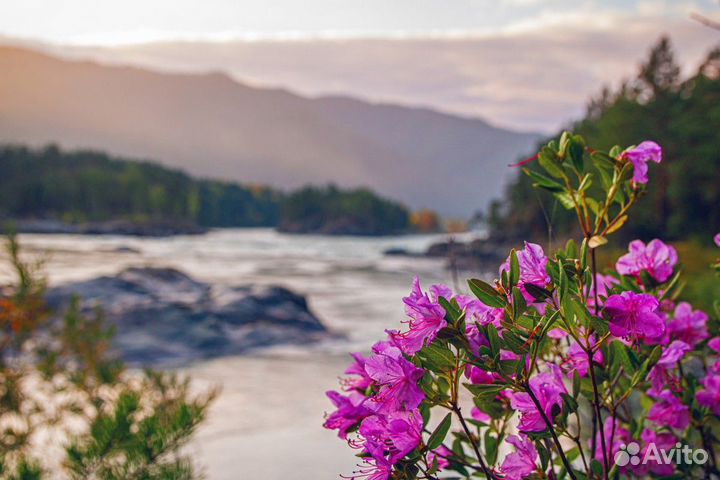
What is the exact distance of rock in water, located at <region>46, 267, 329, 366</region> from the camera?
12.5 metres

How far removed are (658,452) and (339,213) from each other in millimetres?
78869

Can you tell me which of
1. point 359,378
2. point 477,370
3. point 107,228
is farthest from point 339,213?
point 477,370

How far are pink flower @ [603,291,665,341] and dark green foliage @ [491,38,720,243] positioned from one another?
867 inches

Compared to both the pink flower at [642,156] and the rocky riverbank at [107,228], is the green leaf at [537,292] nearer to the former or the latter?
the pink flower at [642,156]

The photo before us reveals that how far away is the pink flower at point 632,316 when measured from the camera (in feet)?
3.25

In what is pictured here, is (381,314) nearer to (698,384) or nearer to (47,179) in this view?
(698,384)

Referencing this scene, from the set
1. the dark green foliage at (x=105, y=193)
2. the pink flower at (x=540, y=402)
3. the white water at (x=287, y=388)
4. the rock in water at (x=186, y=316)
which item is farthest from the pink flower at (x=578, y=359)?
the dark green foliage at (x=105, y=193)

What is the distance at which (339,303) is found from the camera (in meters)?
19.6

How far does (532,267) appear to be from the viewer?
1082 mm

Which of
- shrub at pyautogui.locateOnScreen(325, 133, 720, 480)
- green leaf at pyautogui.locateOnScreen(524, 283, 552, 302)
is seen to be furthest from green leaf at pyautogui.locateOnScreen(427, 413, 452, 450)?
green leaf at pyautogui.locateOnScreen(524, 283, 552, 302)

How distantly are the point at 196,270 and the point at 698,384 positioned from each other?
2585 centimetres

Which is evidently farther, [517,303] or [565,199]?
[565,199]

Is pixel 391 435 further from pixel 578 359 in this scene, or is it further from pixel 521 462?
pixel 578 359

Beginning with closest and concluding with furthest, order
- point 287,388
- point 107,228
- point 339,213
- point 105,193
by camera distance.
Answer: point 287,388 → point 107,228 → point 105,193 → point 339,213
